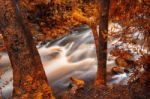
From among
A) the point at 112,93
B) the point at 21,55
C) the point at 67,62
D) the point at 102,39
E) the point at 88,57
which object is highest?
the point at 21,55

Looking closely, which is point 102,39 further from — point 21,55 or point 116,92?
point 21,55

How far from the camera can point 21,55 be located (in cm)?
700

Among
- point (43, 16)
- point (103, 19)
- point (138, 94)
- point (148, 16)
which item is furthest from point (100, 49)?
point (43, 16)

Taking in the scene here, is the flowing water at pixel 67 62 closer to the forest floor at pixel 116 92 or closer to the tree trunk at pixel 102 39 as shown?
the tree trunk at pixel 102 39

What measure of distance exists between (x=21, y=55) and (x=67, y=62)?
8946 mm

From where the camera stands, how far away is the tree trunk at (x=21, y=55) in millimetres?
6758

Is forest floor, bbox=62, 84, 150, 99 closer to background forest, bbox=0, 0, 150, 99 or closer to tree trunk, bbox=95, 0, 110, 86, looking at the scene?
background forest, bbox=0, 0, 150, 99

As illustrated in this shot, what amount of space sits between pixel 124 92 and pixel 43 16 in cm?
1061

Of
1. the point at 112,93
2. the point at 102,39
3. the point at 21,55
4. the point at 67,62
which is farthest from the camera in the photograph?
the point at 67,62

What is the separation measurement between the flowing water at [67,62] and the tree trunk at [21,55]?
4717 mm

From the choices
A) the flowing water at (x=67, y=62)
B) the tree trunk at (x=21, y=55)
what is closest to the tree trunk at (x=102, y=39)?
the flowing water at (x=67, y=62)

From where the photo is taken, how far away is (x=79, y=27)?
64.7 ft

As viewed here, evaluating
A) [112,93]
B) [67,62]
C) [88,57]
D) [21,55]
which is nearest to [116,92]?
[112,93]

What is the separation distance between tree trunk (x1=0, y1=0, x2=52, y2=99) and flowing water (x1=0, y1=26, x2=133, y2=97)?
4.72m
